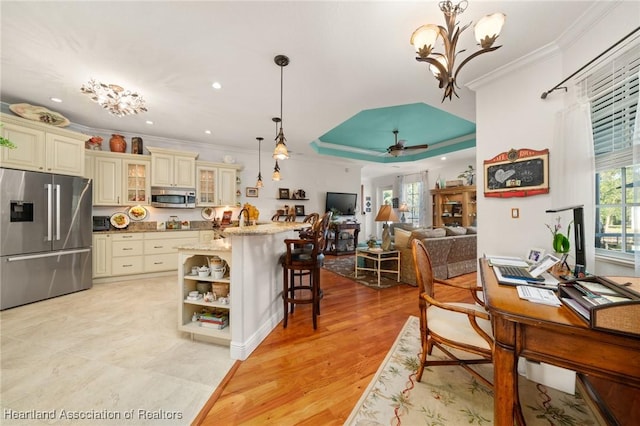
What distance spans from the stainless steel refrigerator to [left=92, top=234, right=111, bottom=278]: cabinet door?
21 centimetres

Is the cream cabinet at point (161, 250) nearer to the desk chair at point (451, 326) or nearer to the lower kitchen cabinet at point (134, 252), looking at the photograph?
the lower kitchen cabinet at point (134, 252)

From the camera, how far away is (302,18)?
1.71m

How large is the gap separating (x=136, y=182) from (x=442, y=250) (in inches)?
231

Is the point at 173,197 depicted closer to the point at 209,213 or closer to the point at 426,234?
the point at 209,213

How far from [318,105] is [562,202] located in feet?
9.27

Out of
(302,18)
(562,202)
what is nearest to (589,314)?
(562,202)

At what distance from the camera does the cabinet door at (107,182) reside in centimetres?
399

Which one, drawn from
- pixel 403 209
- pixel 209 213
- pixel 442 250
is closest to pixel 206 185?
pixel 209 213

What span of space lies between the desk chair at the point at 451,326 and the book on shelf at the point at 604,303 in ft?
1.35

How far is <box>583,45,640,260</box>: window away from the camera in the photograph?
1.50 m

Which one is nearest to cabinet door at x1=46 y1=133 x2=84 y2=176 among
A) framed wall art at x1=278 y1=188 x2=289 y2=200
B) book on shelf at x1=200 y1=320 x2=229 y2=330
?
book on shelf at x1=200 y1=320 x2=229 y2=330

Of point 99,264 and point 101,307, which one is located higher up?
point 99,264

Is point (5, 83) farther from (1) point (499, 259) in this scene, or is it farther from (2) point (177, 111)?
(1) point (499, 259)

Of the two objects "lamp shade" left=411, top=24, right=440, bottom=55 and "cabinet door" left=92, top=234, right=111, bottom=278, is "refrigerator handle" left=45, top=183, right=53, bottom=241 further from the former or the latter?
"lamp shade" left=411, top=24, right=440, bottom=55
